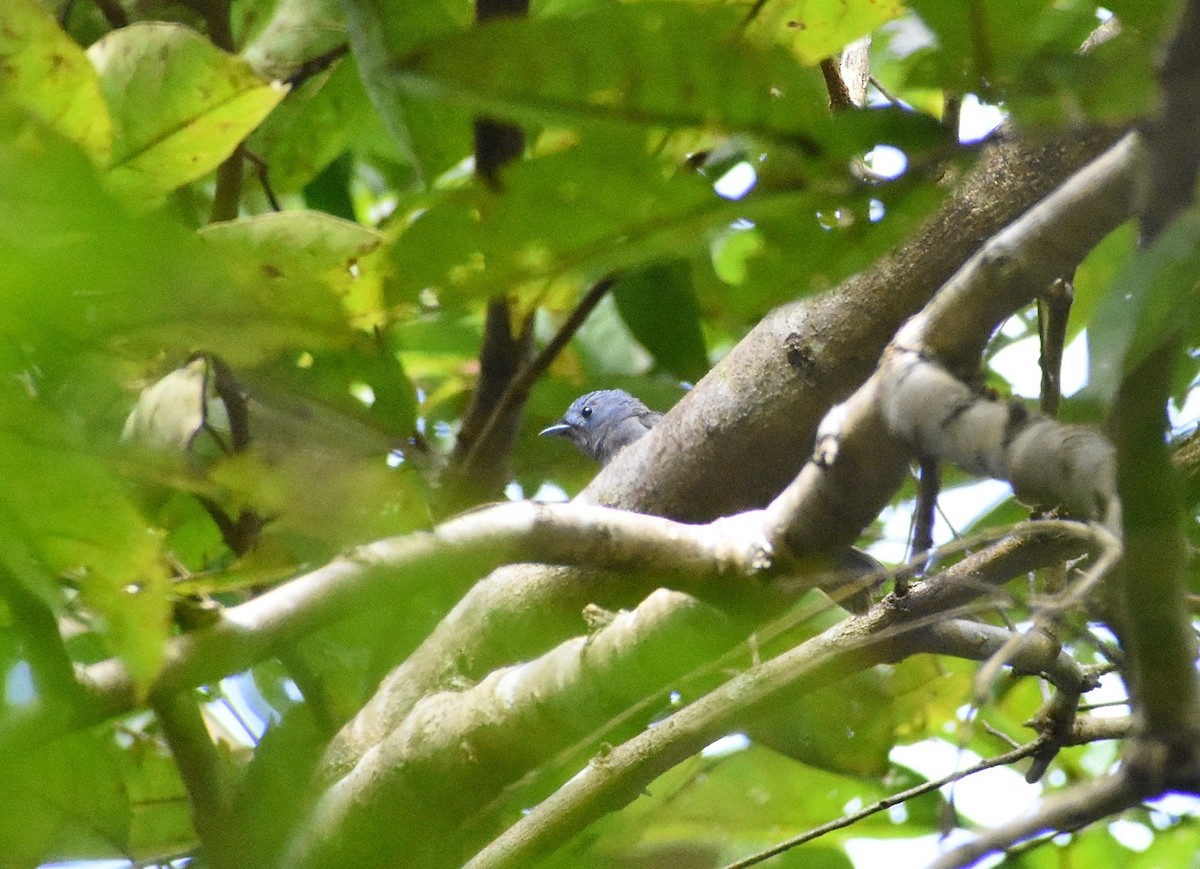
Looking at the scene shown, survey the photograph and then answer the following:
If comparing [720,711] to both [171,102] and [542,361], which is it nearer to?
[542,361]

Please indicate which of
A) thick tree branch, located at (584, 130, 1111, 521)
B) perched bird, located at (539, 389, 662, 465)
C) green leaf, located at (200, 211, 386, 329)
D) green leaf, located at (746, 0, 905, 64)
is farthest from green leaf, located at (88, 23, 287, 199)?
perched bird, located at (539, 389, 662, 465)

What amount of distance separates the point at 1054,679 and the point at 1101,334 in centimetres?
113

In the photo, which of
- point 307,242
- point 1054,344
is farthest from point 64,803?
point 1054,344

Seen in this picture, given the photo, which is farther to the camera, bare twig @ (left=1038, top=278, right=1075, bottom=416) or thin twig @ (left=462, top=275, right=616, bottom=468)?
bare twig @ (left=1038, top=278, right=1075, bottom=416)

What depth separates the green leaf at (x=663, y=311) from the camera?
1.67 m

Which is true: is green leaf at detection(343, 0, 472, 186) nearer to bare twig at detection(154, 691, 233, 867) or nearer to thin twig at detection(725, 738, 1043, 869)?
bare twig at detection(154, 691, 233, 867)

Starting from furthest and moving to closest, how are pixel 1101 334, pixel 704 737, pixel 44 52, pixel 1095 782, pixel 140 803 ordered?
pixel 140 803 < pixel 704 737 < pixel 44 52 < pixel 1095 782 < pixel 1101 334

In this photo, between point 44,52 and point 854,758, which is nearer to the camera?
point 44,52

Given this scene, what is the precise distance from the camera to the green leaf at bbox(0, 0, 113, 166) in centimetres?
99

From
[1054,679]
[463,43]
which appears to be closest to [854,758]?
[1054,679]

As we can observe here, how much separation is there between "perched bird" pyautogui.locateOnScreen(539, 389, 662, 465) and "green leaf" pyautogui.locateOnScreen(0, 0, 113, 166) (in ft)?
8.31

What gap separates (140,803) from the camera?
1.82 metres

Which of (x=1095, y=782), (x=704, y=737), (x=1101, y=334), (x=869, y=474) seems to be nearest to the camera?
(x=1101, y=334)

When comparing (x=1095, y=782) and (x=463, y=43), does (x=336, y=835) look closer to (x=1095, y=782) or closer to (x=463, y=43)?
(x=1095, y=782)
